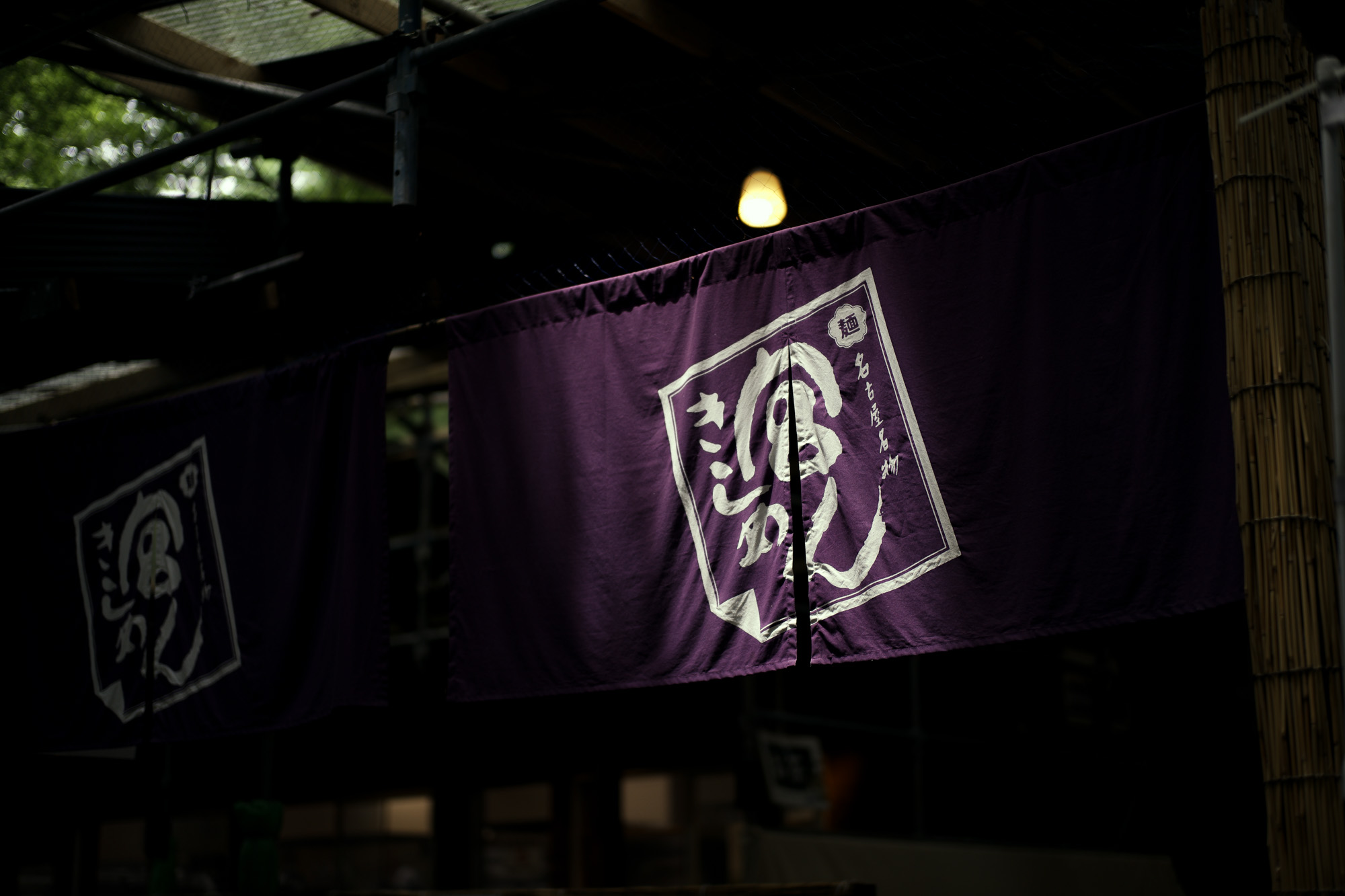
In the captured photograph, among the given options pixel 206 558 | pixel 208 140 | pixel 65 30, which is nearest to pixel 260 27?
pixel 65 30

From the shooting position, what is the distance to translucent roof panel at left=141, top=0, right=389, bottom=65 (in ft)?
29.1

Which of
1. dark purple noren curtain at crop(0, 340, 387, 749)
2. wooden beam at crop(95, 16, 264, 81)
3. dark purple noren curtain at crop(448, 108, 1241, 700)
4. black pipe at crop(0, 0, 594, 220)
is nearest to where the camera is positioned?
dark purple noren curtain at crop(448, 108, 1241, 700)

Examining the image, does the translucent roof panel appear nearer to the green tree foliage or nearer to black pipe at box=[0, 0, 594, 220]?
black pipe at box=[0, 0, 594, 220]

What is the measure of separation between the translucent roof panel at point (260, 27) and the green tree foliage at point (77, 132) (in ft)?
24.2

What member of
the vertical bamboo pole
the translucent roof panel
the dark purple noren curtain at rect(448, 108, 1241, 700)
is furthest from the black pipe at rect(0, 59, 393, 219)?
the vertical bamboo pole

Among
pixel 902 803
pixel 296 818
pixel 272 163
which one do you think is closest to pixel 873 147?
pixel 902 803

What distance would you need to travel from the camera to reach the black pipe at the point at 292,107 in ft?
20.5

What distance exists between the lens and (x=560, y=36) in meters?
8.18

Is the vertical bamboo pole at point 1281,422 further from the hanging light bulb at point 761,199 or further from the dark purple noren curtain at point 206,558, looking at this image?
the dark purple noren curtain at point 206,558

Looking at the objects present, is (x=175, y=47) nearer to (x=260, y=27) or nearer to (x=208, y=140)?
(x=260, y=27)

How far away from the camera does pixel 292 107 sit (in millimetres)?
6867

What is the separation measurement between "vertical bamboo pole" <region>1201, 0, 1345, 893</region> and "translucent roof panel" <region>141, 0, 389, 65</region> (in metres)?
5.90

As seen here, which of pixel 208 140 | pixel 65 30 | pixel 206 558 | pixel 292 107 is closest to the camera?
pixel 292 107

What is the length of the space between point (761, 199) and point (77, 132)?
1422 centimetres
